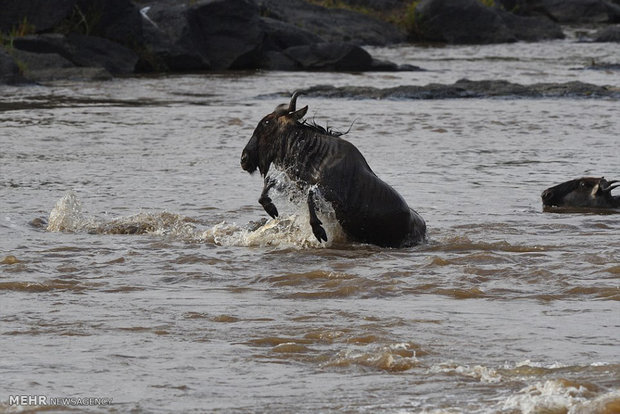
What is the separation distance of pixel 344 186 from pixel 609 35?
1201 inches

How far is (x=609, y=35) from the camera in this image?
125ft

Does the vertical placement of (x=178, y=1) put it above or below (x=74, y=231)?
above

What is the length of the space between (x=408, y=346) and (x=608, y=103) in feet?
50.2

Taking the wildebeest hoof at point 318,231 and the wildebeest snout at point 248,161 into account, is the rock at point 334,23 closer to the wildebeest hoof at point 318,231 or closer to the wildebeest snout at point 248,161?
the wildebeest snout at point 248,161

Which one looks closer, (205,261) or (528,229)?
(205,261)

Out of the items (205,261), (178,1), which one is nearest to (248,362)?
(205,261)

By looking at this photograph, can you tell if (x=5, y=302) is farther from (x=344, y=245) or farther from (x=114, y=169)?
(x=114, y=169)

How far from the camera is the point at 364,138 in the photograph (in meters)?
17.0

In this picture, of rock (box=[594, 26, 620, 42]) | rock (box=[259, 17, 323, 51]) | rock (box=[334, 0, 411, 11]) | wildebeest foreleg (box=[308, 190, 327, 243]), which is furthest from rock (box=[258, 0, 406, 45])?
wildebeest foreleg (box=[308, 190, 327, 243])

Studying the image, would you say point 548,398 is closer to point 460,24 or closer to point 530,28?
point 460,24

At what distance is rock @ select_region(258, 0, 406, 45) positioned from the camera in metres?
35.7

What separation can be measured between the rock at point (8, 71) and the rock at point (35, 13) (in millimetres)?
3568

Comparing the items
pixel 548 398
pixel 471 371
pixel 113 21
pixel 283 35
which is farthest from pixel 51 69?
pixel 548 398

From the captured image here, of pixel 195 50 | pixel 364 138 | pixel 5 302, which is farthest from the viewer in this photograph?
pixel 195 50
